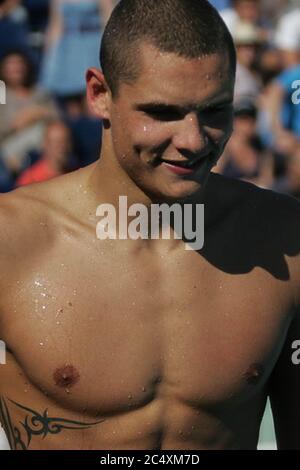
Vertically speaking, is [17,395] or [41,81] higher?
[41,81]

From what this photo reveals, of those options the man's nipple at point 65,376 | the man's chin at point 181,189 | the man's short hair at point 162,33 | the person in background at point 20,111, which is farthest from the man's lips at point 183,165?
the person in background at point 20,111

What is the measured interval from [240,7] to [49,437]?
4.99m

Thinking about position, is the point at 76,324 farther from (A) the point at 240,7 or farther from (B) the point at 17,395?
(A) the point at 240,7

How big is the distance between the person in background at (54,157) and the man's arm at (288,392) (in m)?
3.24

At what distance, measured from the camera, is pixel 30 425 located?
3283mm

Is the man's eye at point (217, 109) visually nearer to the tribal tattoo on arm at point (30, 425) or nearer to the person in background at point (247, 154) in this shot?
the tribal tattoo on arm at point (30, 425)

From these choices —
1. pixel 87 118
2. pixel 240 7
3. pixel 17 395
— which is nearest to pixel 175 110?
pixel 17 395

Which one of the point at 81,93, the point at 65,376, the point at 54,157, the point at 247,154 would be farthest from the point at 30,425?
the point at 81,93

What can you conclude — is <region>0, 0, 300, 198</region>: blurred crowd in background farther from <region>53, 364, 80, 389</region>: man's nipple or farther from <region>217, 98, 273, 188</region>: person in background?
<region>53, 364, 80, 389</region>: man's nipple

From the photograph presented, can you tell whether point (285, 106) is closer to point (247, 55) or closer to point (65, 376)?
point (247, 55)

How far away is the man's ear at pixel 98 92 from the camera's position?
3.22 meters

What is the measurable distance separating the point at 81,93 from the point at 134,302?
437 centimetres

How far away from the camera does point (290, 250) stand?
3430mm

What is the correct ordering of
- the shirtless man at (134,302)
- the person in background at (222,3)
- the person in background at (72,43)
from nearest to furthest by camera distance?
the shirtless man at (134,302), the person in background at (72,43), the person in background at (222,3)
